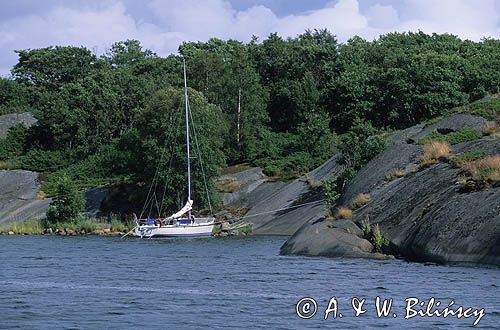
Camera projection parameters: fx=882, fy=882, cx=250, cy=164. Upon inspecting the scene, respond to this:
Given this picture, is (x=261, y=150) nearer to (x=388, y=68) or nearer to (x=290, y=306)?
(x=388, y=68)

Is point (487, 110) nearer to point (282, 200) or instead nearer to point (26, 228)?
point (282, 200)

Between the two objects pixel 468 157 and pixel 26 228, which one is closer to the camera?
pixel 468 157

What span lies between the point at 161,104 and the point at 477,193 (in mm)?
46213

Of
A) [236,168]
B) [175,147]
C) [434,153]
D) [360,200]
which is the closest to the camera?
[360,200]

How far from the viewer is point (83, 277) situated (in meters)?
36.2

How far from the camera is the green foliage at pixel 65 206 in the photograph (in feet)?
256

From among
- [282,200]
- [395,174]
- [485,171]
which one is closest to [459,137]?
[395,174]

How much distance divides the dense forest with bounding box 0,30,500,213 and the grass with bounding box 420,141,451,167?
38.1ft

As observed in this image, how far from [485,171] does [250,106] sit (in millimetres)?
56685

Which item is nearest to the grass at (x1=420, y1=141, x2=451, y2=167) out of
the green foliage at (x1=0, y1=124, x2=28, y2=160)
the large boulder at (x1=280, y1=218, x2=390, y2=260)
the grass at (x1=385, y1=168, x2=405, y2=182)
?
the grass at (x1=385, y1=168, x2=405, y2=182)

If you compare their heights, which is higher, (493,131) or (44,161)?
(44,161)

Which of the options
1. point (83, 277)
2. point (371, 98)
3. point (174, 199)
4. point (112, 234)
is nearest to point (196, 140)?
point (174, 199)

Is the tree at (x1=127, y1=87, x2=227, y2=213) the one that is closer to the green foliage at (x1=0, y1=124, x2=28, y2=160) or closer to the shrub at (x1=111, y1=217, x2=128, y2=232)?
the shrub at (x1=111, y1=217, x2=128, y2=232)

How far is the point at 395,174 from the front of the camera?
157 feet
